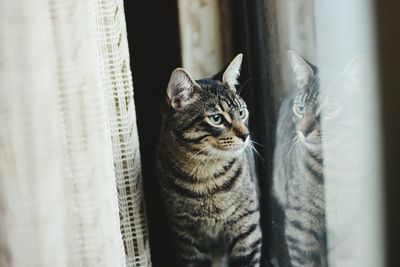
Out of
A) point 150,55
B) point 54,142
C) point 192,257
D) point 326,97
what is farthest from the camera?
point 150,55

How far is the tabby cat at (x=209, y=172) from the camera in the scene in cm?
106

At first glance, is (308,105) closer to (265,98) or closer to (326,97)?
(326,97)

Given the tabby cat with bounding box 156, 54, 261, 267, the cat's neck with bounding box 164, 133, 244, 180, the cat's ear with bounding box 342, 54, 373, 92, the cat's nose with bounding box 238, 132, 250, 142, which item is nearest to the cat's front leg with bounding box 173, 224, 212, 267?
the tabby cat with bounding box 156, 54, 261, 267

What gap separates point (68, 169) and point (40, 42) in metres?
0.20

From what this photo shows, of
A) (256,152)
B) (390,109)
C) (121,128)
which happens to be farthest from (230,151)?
(390,109)

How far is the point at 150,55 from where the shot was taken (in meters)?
1.42

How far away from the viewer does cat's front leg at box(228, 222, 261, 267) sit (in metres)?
1.13

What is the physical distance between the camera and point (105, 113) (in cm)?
86

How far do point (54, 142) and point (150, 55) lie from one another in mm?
648

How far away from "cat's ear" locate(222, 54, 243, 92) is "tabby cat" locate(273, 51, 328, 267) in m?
0.11

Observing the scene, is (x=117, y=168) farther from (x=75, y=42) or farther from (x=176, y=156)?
(x=75, y=42)

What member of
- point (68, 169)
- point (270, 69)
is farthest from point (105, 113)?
point (270, 69)

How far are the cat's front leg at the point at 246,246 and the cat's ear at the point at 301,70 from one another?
321 mm

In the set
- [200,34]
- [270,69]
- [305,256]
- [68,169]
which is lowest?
[305,256]
